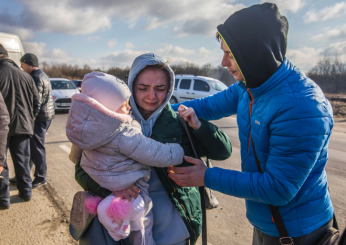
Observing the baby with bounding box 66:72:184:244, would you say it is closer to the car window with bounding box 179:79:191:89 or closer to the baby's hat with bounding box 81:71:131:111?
the baby's hat with bounding box 81:71:131:111

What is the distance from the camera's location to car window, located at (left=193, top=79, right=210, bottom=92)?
43.7 ft

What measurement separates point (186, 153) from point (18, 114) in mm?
2855

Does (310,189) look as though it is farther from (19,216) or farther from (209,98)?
(19,216)

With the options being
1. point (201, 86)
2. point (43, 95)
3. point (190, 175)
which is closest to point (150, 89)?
point (190, 175)

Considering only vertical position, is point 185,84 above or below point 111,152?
below

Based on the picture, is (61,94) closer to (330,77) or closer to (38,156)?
(38,156)

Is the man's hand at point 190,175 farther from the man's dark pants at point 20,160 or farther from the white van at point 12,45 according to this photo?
the white van at point 12,45

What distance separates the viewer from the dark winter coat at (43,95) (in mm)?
4141

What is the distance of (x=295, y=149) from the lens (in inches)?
45.4

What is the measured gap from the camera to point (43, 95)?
427 centimetres

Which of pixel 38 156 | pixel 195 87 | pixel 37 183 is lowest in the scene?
pixel 37 183

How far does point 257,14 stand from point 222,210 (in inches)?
112

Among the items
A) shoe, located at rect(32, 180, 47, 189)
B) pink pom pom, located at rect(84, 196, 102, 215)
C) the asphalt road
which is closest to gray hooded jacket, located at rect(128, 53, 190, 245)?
pink pom pom, located at rect(84, 196, 102, 215)

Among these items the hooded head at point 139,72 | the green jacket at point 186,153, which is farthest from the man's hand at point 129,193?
the hooded head at point 139,72
